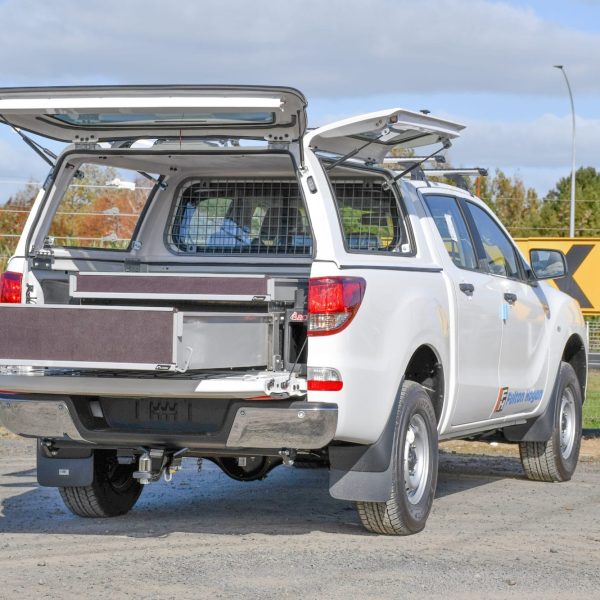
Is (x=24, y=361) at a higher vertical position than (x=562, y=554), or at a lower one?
higher

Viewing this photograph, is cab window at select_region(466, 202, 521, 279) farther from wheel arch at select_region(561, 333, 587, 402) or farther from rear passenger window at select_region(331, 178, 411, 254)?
wheel arch at select_region(561, 333, 587, 402)

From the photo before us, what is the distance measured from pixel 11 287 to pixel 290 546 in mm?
2033

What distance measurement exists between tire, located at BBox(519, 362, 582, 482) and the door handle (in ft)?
6.28

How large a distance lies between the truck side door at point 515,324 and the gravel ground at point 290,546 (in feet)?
2.25

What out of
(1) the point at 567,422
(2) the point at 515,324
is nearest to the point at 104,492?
(2) the point at 515,324

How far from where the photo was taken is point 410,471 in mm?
7684

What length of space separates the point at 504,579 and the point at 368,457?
3.22 feet

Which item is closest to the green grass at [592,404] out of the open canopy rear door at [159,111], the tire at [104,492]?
the tire at [104,492]

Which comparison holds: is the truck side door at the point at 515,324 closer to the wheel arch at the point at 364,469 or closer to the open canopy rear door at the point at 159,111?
the wheel arch at the point at 364,469

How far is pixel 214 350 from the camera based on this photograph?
6734mm

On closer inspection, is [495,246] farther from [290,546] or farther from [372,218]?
[290,546]

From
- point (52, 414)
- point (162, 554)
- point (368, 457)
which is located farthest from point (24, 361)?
point (368, 457)

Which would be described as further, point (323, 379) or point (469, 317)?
point (469, 317)

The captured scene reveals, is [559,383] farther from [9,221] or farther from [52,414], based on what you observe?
[9,221]
